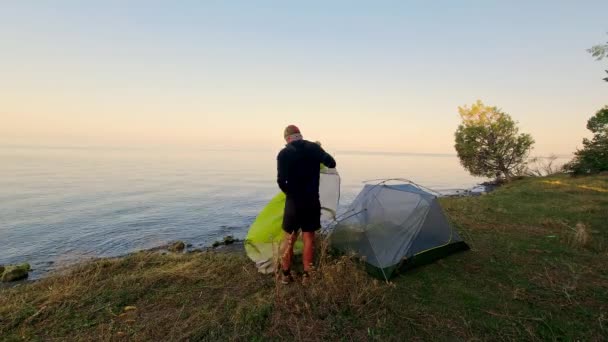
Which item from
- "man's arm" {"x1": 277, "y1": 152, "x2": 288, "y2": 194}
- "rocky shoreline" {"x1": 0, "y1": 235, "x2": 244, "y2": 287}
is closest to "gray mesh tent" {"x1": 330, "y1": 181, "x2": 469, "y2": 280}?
"man's arm" {"x1": 277, "y1": 152, "x2": 288, "y2": 194}

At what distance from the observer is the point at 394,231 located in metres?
6.79

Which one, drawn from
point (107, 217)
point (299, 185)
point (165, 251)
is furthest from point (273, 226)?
point (107, 217)

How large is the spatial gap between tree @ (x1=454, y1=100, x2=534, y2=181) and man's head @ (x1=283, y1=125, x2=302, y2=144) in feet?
104

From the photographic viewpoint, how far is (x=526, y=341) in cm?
416

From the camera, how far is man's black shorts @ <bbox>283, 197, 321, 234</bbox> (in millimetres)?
5625

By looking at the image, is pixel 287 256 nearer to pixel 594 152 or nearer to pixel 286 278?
pixel 286 278

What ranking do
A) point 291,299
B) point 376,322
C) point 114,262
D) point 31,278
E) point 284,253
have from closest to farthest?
point 376,322
point 291,299
point 284,253
point 114,262
point 31,278

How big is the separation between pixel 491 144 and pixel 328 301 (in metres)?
33.4

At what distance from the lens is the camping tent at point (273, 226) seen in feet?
21.6

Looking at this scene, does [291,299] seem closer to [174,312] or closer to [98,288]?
[174,312]

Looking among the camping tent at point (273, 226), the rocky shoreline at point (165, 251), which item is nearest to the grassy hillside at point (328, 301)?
the camping tent at point (273, 226)

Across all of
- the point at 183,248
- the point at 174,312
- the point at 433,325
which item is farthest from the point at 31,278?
the point at 433,325

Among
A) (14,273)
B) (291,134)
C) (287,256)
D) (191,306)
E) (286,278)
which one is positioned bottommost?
(14,273)

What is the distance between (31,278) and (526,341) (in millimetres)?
12016
